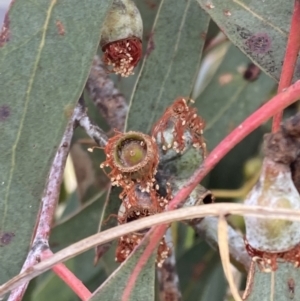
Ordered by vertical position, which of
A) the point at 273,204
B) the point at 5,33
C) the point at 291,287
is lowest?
the point at 291,287

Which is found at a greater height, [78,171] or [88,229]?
[78,171]

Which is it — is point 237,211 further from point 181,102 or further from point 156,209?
point 181,102

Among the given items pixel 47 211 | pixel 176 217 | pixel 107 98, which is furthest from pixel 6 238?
pixel 107 98

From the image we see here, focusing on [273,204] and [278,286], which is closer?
[273,204]

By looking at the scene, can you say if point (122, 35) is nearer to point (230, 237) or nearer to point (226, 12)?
point (226, 12)

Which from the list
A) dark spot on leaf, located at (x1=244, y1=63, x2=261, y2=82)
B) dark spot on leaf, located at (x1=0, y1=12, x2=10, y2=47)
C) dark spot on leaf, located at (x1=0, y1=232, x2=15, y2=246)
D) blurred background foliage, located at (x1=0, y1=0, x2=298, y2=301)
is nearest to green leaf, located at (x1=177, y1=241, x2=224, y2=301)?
blurred background foliage, located at (x1=0, y1=0, x2=298, y2=301)

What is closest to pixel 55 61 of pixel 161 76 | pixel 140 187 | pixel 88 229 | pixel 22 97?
pixel 22 97

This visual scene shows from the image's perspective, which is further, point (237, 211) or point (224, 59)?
point (224, 59)
